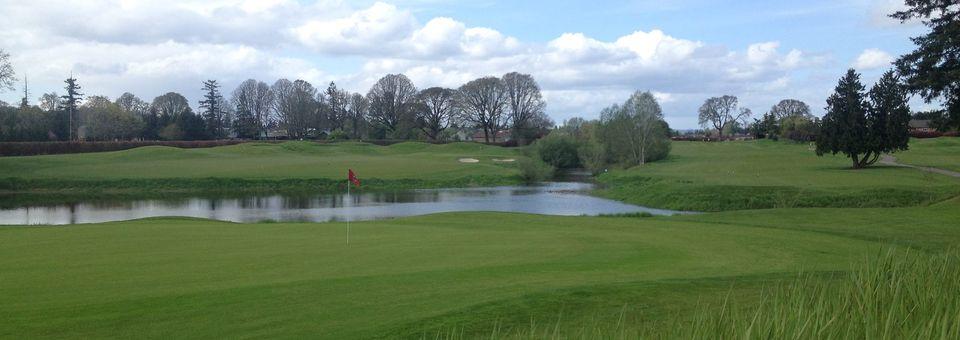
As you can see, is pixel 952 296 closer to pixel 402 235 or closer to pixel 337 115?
pixel 402 235

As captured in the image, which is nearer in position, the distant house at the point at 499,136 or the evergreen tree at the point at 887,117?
the evergreen tree at the point at 887,117

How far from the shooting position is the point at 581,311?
9156mm

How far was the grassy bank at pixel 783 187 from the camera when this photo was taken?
37719 millimetres

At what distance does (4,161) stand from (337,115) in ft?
241

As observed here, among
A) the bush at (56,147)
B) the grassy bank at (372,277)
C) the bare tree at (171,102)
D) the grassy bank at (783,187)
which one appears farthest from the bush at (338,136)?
the grassy bank at (372,277)

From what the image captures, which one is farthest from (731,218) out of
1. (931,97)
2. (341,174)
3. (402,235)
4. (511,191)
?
(341,174)

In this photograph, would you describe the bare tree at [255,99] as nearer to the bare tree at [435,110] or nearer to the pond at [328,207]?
the bare tree at [435,110]

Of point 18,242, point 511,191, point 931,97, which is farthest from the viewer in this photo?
point 511,191

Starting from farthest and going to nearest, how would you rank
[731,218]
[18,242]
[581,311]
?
[731,218] → [18,242] → [581,311]

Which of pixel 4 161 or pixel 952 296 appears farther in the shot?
pixel 4 161

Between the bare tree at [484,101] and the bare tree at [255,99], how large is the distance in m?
34.5

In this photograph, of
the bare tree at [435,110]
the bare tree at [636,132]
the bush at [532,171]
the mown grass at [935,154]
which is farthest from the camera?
the bare tree at [435,110]

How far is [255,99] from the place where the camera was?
132000 mm

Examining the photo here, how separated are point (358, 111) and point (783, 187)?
98611 millimetres
